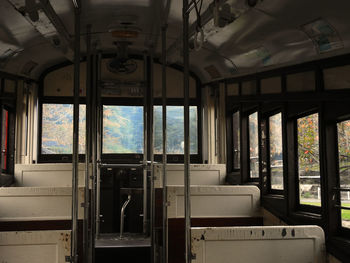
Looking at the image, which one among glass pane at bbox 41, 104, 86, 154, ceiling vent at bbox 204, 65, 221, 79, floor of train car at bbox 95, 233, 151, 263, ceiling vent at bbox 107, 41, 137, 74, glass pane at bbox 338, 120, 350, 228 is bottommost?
floor of train car at bbox 95, 233, 151, 263

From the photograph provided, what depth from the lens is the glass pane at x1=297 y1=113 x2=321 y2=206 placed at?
3947 mm

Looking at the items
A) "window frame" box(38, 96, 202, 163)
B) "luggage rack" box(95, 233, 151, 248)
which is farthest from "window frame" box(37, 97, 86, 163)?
"luggage rack" box(95, 233, 151, 248)

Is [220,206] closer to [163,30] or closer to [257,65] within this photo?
[257,65]

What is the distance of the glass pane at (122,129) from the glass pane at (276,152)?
2.67 meters

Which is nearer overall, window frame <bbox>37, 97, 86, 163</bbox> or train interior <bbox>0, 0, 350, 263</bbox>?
train interior <bbox>0, 0, 350, 263</bbox>

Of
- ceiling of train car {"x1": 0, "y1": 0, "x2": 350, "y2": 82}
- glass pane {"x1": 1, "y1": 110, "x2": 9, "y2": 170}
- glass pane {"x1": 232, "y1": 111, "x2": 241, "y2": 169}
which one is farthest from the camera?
glass pane {"x1": 232, "y1": 111, "x2": 241, "y2": 169}

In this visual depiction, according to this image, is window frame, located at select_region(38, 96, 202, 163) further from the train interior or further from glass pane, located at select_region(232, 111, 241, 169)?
glass pane, located at select_region(232, 111, 241, 169)

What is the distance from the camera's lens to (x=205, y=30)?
3.93 meters

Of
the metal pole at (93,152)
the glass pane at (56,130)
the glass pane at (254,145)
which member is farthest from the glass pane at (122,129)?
the glass pane at (254,145)

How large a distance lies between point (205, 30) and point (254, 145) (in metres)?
1.87

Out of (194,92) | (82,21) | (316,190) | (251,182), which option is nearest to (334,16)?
(316,190)

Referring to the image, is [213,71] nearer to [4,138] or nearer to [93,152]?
[93,152]

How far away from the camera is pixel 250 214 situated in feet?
13.4

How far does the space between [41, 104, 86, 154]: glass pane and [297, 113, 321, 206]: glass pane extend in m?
3.60
